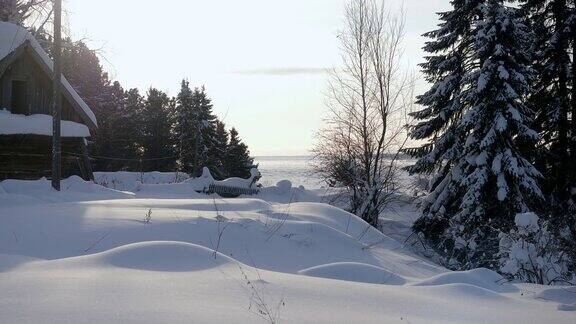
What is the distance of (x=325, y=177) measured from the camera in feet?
58.7

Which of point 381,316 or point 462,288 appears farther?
point 462,288

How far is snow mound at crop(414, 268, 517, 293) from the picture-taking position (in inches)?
190

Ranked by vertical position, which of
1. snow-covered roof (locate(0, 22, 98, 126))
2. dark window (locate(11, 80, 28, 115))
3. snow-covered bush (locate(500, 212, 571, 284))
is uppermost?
snow-covered roof (locate(0, 22, 98, 126))

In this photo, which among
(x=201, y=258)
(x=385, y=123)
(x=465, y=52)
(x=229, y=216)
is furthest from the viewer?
(x=465, y=52)

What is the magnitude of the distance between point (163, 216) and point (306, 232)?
2014mm

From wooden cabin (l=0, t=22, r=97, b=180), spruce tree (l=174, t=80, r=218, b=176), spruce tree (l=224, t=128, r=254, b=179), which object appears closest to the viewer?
wooden cabin (l=0, t=22, r=97, b=180)

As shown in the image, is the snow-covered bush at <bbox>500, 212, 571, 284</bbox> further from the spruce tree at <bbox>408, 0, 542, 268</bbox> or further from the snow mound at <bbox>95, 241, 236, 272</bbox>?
the spruce tree at <bbox>408, 0, 542, 268</bbox>

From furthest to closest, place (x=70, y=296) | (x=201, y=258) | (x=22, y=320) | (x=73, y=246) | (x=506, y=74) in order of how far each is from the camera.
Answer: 1. (x=506, y=74)
2. (x=73, y=246)
3. (x=201, y=258)
4. (x=70, y=296)
5. (x=22, y=320)

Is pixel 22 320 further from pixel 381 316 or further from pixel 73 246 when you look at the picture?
pixel 73 246

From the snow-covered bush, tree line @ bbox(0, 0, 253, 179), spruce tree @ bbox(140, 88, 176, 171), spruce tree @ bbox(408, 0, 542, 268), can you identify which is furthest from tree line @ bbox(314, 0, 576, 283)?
spruce tree @ bbox(140, 88, 176, 171)

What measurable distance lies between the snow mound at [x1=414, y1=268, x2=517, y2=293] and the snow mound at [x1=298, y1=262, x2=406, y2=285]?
0.32 metres

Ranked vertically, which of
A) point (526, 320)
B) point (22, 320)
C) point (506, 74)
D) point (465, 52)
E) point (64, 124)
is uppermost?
point (465, 52)

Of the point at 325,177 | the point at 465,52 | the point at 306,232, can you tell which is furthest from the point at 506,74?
the point at 306,232

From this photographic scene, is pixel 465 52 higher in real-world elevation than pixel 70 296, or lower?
higher
